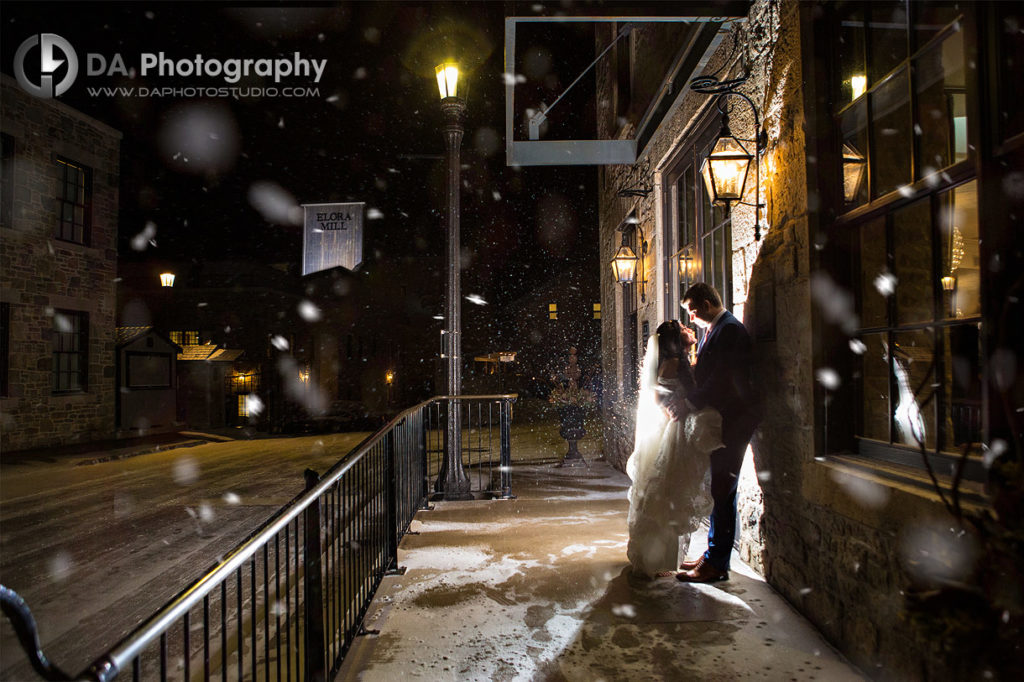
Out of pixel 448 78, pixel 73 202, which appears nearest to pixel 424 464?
pixel 448 78

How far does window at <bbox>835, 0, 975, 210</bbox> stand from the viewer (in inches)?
97.7

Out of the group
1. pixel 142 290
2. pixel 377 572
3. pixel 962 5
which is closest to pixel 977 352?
pixel 962 5

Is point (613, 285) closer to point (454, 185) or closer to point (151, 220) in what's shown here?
point (454, 185)

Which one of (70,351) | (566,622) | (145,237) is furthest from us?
(145,237)

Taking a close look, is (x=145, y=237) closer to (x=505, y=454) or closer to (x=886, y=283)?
(x=505, y=454)

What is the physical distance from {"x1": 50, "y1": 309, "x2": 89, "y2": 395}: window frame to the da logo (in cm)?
503

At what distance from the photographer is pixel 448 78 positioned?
23.2ft

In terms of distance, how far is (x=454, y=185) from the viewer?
727 centimetres

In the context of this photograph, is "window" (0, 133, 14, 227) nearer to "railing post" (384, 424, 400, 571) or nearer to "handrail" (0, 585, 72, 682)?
"railing post" (384, 424, 400, 571)

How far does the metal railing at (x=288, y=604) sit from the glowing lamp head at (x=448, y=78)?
3618mm

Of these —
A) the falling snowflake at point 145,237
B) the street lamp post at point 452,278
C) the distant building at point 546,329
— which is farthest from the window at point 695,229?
the distant building at point 546,329

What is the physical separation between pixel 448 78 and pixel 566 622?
588 cm

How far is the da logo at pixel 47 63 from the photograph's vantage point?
13.4 metres

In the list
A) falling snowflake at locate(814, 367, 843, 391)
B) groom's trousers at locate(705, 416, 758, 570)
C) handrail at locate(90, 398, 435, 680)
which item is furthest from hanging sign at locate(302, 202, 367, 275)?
falling snowflake at locate(814, 367, 843, 391)
